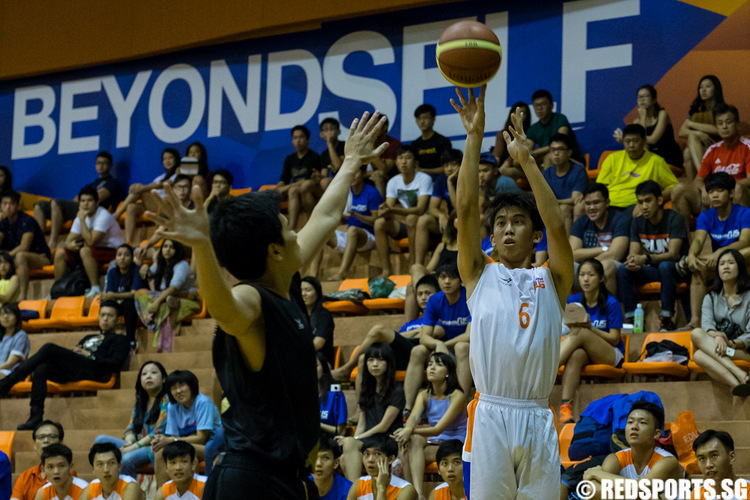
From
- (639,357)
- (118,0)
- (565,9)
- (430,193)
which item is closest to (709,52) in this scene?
(565,9)

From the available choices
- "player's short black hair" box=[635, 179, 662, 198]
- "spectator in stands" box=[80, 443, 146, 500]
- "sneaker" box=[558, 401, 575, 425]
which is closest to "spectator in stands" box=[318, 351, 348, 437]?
"spectator in stands" box=[80, 443, 146, 500]

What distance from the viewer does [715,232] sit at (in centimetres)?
866

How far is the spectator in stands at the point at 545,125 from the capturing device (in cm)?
1093

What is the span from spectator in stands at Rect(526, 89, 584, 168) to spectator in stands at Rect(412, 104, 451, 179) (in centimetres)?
112

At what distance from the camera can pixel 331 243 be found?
433 inches

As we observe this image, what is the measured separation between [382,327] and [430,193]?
2875mm

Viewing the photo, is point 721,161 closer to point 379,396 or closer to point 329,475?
point 379,396

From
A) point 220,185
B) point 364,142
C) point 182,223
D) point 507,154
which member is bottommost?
point 182,223

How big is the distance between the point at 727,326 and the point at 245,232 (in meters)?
5.85

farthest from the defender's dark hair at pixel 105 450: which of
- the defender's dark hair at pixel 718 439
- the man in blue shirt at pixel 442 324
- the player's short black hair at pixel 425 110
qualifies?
the player's short black hair at pixel 425 110

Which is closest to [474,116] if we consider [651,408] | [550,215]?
[550,215]

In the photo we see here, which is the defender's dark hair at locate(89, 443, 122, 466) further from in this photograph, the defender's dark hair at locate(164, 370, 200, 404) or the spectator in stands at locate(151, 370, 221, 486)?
the defender's dark hair at locate(164, 370, 200, 404)

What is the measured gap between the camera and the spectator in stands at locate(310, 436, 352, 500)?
726cm

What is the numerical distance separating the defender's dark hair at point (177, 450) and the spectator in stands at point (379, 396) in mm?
1258
